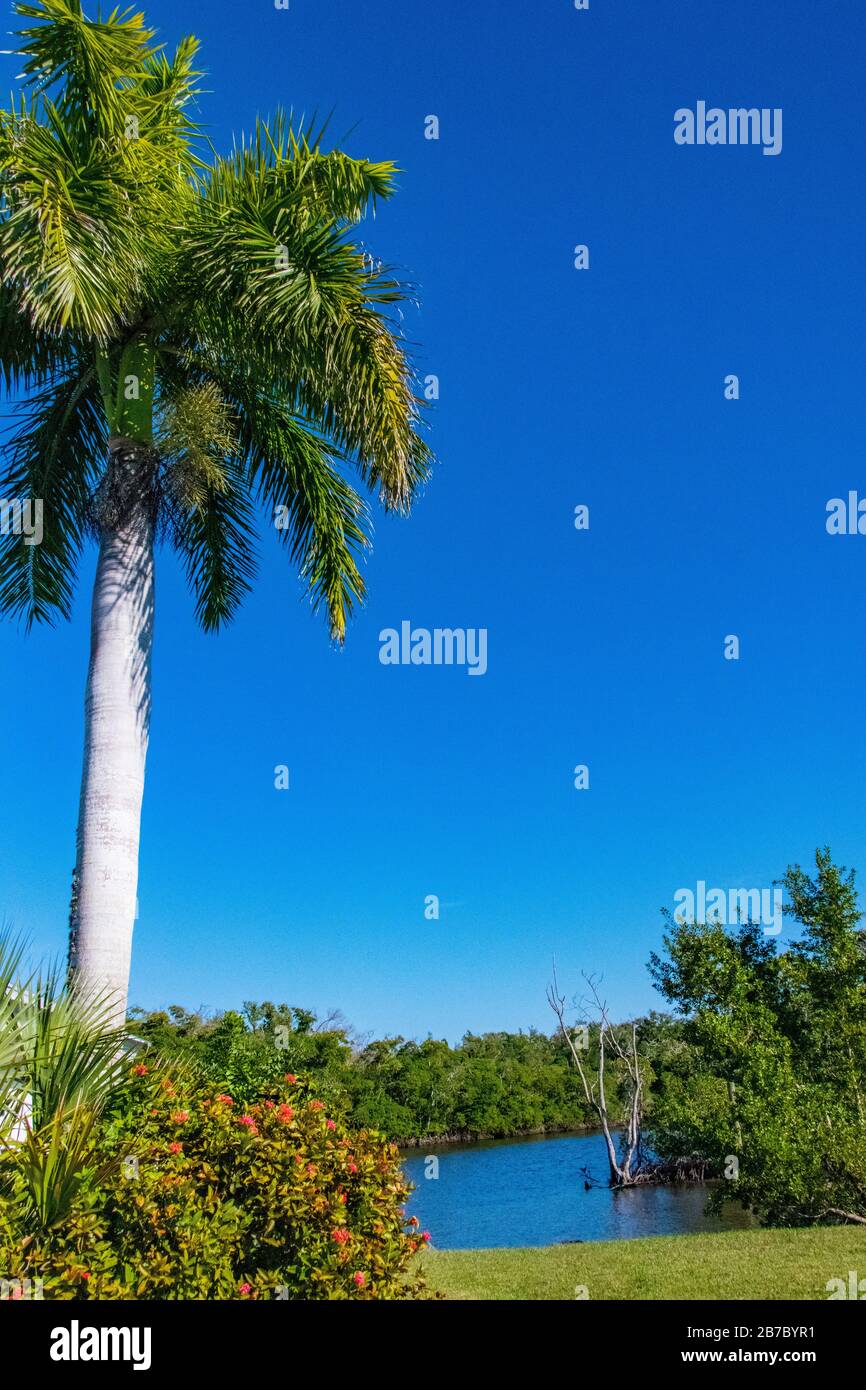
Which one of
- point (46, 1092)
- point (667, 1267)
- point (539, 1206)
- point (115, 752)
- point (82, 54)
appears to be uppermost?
point (82, 54)

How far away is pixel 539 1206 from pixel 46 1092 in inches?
1021

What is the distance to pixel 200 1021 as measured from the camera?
1496 inches

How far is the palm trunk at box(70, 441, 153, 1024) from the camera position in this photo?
8.05 m

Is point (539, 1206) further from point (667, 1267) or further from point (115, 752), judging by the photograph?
point (115, 752)

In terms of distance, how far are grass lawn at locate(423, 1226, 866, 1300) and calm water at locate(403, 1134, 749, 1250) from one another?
567cm

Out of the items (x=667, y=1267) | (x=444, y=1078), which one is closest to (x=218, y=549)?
(x=667, y=1267)

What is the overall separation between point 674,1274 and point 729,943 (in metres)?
11.5

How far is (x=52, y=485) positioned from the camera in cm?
1032

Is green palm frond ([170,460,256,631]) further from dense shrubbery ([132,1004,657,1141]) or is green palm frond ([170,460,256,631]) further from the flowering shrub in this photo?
dense shrubbery ([132,1004,657,1141])

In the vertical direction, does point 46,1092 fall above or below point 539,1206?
above

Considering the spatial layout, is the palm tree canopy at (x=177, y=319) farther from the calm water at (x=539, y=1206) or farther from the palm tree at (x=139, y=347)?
the calm water at (x=539, y=1206)

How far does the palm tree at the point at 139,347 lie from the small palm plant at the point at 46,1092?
2012mm

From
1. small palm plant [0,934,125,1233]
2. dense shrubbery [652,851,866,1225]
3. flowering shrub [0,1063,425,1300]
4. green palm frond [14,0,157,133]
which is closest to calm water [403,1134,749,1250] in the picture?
dense shrubbery [652,851,866,1225]

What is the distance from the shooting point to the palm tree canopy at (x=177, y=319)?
8180mm
